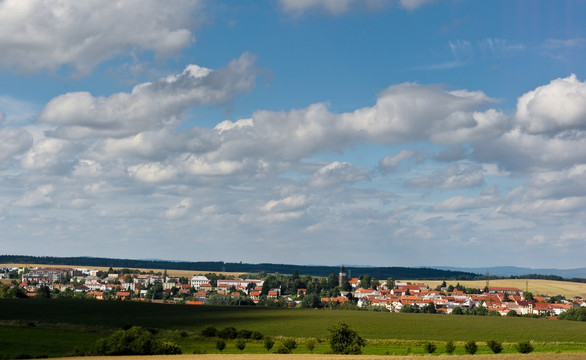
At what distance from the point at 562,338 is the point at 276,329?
3916 cm

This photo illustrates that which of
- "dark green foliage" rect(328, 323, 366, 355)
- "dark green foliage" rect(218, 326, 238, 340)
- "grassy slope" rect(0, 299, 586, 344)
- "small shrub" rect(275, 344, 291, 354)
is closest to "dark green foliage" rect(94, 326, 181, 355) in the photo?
"small shrub" rect(275, 344, 291, 354)

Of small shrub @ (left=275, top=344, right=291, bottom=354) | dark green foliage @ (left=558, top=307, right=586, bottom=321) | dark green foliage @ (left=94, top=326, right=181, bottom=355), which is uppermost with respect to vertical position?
dark green foliage @ (left=94, top=326, right=181, bottom=355)

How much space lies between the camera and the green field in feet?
233

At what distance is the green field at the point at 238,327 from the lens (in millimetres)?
71125

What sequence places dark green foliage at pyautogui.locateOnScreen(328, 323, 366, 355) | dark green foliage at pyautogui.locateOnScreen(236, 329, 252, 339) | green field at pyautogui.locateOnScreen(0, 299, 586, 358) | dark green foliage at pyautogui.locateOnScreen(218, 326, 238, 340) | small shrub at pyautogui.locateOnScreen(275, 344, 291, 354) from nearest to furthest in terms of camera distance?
dark green foliage at pyautogui.locateOnScreen(328, 323, 366, 355)
small shrub at pyautogui.locateOnScreen(275, 344, 291, 354)
green field at pyautogui.locateOnScreen(0, 299, 586, 358)
dark green foliage at pyautogui.locateOnScreen(236, 329, 252, 339)
dark green foliage at pyautogui.locateOnScreen(218, 326, 238, 340)

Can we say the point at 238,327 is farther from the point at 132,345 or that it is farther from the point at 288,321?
the point at 132,345

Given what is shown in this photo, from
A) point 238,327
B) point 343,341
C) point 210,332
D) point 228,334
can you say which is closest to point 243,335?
point 228,334

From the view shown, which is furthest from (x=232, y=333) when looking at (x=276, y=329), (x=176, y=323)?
(x=176, y=323)

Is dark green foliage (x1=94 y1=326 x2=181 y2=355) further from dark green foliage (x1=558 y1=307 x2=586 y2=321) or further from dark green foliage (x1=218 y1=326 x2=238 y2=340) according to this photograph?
dark green foliage (x1=558 y1=307 x2=586 y2=321)

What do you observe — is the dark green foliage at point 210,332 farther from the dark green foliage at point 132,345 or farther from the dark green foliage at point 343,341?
the dark green foliage at point 343,341

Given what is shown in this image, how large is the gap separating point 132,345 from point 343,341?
20.8m

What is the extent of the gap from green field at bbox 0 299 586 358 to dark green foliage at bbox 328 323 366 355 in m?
2.27

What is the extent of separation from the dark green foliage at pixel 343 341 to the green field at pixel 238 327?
7.43ft

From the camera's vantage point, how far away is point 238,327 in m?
97.2
